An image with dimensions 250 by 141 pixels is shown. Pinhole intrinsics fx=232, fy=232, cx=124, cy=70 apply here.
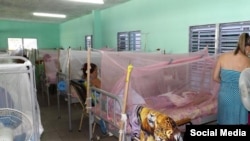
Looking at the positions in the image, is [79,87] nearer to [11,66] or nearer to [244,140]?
[11,66]

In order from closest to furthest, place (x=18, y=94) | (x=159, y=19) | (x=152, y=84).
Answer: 1. (x=18, y=94)
2. (x=152, y=84)
3. (x=159, y=19)

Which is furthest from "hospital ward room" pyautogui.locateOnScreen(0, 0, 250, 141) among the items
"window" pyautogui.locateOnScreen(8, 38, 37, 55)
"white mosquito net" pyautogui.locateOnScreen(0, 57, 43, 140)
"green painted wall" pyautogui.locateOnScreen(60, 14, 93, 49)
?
"window" pyautogui.locateOnScreen(8, 38, 37, 55)

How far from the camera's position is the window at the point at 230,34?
3625mm

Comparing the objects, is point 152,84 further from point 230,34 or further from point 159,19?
point 159,19

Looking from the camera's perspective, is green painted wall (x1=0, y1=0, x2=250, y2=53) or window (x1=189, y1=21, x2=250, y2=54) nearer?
window (x1=189, y1=21, x2=250, y2=54)

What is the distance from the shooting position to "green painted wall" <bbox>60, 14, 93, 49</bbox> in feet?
28.9

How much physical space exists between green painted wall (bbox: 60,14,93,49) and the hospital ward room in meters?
2.69

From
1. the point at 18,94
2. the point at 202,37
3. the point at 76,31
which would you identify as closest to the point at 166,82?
the point at 18,94

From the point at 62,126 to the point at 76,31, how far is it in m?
6.87

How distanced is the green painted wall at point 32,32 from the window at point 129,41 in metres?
6.52

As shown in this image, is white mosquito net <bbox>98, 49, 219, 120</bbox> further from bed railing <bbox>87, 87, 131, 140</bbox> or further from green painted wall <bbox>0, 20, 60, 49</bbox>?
green painted wall <bbox>0, 20, 60, 49</bbox>

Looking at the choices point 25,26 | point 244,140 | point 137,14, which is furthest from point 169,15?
point 25,26

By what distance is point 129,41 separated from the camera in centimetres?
644

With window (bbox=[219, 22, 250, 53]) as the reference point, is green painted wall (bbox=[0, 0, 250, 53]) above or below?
above
